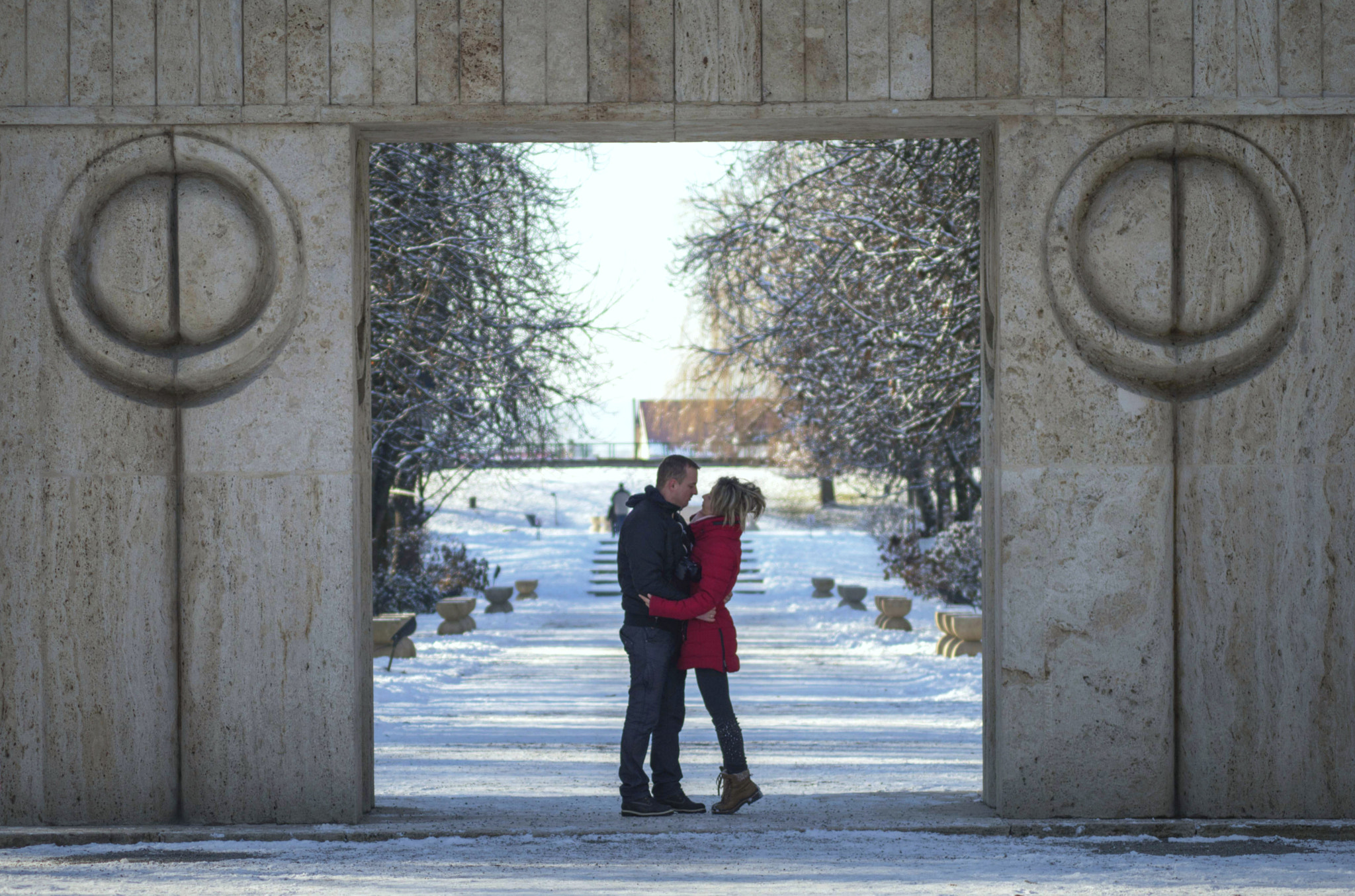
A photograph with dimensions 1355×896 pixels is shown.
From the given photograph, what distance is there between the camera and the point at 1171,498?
5.97m

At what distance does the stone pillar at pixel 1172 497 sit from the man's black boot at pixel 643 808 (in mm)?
1499

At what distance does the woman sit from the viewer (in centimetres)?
617

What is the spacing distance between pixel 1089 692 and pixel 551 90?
350cm

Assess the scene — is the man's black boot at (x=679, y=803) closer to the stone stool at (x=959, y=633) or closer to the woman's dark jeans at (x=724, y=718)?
the woman's dark jeans at (x=724, y=718)

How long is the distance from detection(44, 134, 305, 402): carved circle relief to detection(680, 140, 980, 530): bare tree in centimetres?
775

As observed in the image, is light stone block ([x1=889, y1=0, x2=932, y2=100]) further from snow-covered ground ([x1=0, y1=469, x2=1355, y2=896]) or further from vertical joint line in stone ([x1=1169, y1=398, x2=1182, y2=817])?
snow-covered ground ([x1=0, y1=469, x2=1355, y2=896])

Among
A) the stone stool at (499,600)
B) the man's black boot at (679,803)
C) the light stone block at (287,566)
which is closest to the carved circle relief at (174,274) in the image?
the light stone block at (287,566)

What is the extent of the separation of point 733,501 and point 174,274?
2.65 metres

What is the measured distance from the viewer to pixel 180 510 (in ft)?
19.7

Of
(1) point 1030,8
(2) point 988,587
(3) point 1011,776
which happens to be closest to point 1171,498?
(2) point 988,587

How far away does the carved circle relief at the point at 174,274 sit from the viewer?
595 cm

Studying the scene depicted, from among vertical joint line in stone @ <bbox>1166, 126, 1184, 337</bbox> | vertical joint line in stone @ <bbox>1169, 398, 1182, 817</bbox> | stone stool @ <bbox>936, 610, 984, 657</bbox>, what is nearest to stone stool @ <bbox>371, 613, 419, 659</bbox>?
stone stool @ <bbox>936, 610, 984, 657</bbox>

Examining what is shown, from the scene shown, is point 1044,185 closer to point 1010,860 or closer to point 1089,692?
point 1089,692

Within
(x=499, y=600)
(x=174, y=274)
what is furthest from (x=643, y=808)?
(x=499, y=600)
